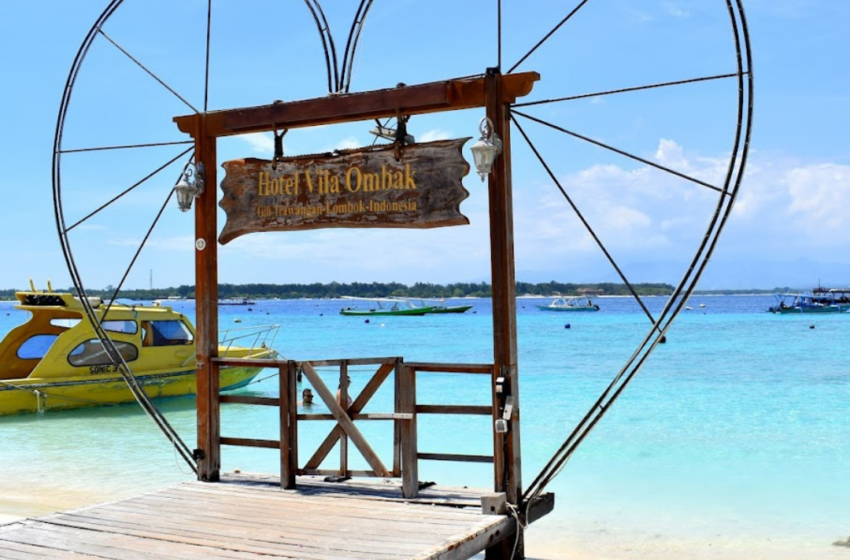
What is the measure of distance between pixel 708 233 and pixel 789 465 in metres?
11.0

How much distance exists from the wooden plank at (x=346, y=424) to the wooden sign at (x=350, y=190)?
1.33 meters

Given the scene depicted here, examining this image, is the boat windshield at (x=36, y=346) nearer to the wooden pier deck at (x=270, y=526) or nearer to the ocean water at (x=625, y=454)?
the ocean water at (x=625, y=454)

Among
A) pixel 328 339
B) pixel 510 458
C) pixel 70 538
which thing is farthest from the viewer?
pixel 328 339

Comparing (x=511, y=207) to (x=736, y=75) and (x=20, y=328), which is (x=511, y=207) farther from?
(x=20, y=328)

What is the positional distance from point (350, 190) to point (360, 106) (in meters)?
0.71

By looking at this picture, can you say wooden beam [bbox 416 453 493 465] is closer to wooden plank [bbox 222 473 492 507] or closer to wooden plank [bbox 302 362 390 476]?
wooden plank [bbox 222 473 492 507]

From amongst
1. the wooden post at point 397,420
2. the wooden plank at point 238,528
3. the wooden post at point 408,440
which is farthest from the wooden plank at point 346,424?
the wooden plank at point 238,528

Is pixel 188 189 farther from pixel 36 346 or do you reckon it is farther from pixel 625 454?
pixel 36 346

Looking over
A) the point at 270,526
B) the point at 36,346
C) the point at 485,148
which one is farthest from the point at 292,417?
the point at 36,346

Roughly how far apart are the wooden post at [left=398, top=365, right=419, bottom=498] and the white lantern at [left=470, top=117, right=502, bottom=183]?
5.60 feet

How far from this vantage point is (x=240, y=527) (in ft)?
19.6

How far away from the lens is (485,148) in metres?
6.30

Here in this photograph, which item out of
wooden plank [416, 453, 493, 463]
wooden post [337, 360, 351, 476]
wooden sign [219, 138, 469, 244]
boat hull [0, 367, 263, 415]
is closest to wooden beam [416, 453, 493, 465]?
wooden plank [416, 453, 493, 463]

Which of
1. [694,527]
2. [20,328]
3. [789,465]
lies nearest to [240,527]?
[694,527]
